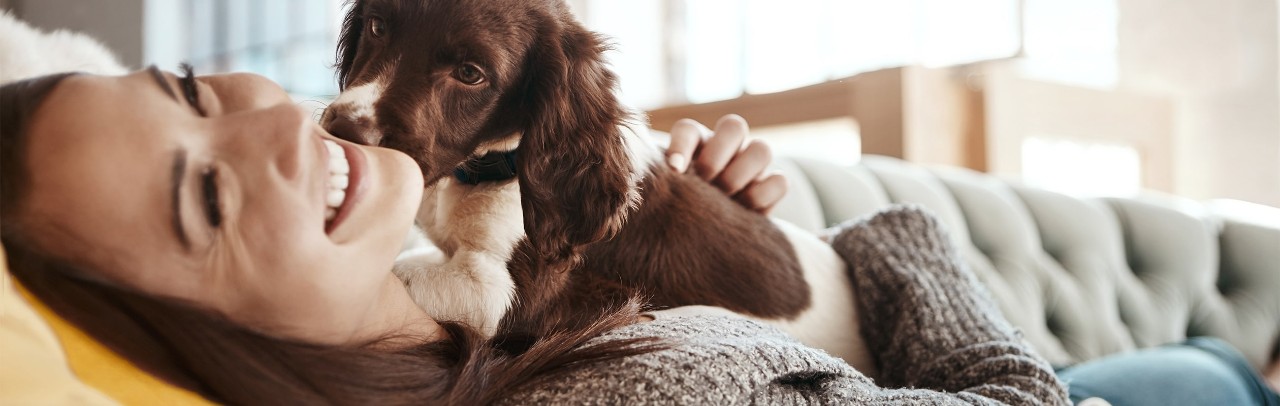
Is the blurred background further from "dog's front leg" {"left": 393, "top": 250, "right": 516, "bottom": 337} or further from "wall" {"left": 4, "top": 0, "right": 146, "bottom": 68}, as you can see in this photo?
"dog's front leg" {"left": 393, "top": 250, "right": 516, "bottom": 337}

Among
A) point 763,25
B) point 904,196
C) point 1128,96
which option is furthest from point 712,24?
point 904,196

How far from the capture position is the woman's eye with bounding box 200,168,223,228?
1.74ft

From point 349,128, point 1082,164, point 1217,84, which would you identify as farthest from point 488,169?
point 1217,84

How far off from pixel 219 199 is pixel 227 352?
0.31 ft

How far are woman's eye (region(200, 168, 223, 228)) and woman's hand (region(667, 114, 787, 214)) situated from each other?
22.7 inches

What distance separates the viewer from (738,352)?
A: 68cm

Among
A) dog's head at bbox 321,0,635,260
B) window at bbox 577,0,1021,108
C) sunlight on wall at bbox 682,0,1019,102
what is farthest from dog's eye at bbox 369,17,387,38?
sunlight on wall at bbox 682,0,1019,102

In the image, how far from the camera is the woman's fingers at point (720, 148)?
108 cm

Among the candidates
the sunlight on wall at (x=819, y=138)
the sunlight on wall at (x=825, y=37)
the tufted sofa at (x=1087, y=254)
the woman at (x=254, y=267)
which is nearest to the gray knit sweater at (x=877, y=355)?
the woman at (x=254, y=267)

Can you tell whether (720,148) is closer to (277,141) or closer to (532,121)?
(532,121)

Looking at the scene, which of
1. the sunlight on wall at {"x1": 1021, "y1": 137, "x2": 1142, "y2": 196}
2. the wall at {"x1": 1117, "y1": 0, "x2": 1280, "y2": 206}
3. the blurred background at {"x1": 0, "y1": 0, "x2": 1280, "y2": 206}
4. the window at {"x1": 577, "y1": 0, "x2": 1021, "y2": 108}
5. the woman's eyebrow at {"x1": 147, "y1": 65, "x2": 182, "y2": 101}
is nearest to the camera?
the woman's eyebrow at {"x1": 147, "y1": 65, "x2": 182, "y2": 101}

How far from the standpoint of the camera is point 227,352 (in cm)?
55

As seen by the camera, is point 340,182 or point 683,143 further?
point 683,143

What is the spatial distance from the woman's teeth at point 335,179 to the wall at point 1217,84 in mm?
3301
